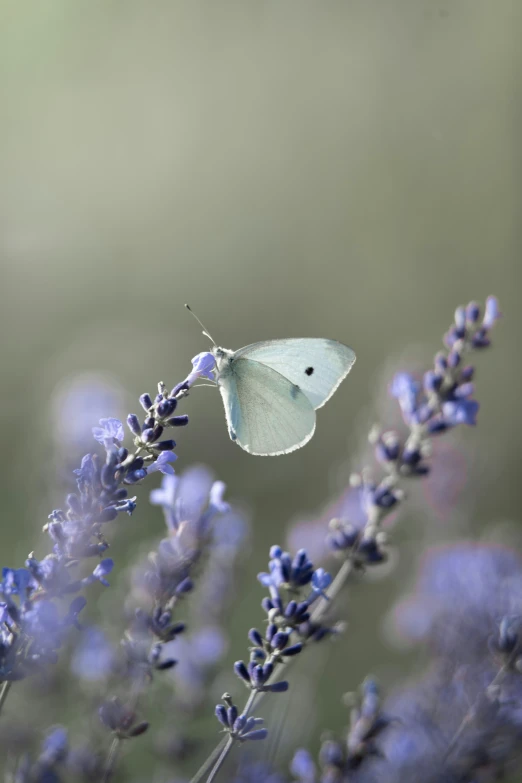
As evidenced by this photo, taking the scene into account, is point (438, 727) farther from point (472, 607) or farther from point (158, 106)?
point (158, 106)

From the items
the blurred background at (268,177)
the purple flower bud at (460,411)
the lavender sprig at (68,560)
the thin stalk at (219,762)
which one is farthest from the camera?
the blurred background at (268,177)

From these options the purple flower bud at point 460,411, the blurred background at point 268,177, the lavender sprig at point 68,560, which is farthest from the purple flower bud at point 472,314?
the blurred background at point 268,177

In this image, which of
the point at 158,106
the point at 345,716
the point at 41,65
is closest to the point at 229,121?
the point at 158,106

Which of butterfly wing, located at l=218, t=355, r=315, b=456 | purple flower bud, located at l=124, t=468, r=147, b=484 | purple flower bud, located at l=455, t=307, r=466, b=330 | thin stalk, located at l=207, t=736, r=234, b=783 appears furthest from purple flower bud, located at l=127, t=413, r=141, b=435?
purple flower bud, located at l=455, t=307, r=466, b=330

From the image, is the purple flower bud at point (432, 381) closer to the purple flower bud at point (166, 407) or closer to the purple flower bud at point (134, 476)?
the purple flower bud at point (166, 407)

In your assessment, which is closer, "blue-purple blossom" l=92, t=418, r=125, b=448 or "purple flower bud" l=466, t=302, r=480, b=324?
"blue-purple blossom" l=92, t=418, r=125, b=448

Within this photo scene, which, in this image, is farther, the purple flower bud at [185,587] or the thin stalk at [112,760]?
the purple flower bud at [185,587]

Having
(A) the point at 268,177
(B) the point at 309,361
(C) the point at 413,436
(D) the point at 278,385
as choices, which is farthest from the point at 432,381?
(A) the point at 268,177

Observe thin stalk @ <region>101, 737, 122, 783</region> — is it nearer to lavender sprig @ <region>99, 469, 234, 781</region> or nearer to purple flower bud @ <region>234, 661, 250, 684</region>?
lavender sprig @ <region>99, 469, 234, 781</region>
